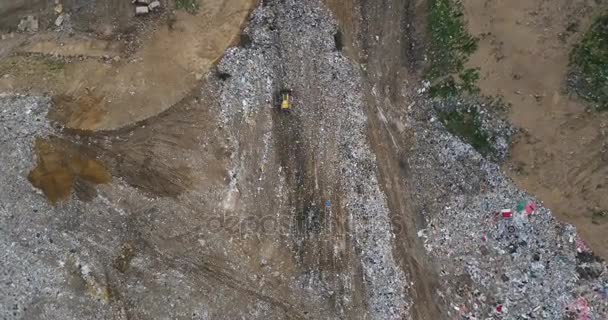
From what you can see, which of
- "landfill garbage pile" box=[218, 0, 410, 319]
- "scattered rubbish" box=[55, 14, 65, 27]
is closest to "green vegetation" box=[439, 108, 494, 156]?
"landfill garbage pile" box=[218, 0, 410, 319]

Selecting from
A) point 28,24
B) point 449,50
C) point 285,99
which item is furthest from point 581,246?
point 28,24

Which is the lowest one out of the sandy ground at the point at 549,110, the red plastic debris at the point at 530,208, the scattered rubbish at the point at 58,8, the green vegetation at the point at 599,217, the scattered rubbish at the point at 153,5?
the scattered rubbish at the point at 58,8

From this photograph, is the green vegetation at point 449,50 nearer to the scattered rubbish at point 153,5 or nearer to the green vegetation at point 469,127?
the green vegetation at point 469,127

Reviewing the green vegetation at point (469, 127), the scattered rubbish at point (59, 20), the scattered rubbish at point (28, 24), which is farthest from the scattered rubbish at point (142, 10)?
the green vegetation at point (469, 127)

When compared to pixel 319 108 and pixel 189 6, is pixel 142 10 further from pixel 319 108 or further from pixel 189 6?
pixel 319 108

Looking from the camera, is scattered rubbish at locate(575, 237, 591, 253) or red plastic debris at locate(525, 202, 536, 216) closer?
scattered rubbish at locate(575, 237, 591, 253)

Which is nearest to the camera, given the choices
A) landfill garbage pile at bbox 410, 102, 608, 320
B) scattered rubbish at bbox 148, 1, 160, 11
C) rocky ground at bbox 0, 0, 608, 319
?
landfill garbage pile at bbox 410, 102, 608, 320

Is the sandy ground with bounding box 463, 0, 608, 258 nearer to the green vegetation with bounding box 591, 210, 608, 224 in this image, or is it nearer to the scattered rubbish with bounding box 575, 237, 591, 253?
the green vegetation with bounding box 591, 210, 608, 224
